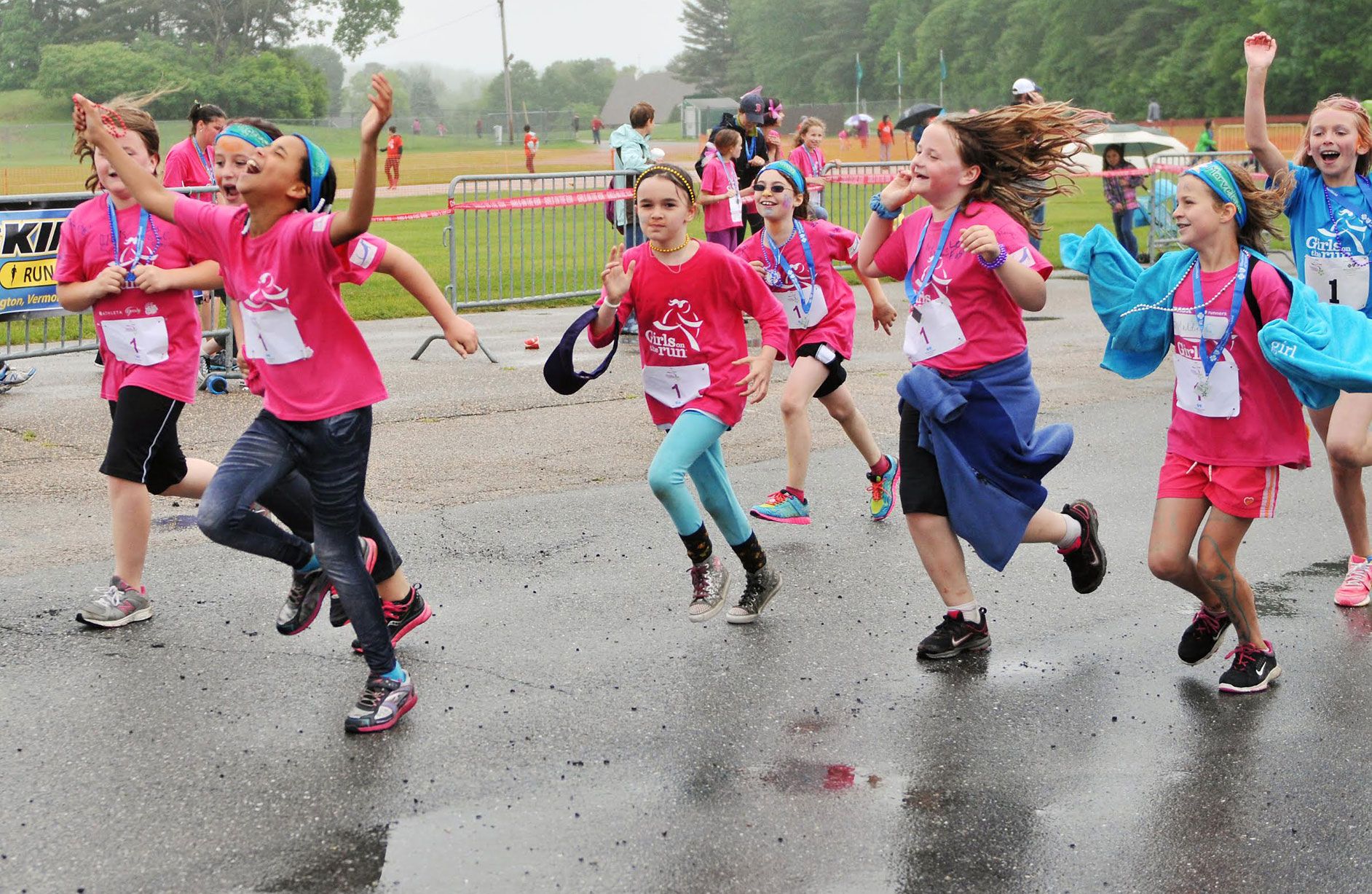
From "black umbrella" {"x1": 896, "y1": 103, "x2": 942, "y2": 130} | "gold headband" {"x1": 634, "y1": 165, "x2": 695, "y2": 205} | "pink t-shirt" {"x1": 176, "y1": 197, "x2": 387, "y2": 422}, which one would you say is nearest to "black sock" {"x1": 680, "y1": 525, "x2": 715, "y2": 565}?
"gold headband" {"x1": 634, "y1": 165, "x2": 695, "y2": 205}

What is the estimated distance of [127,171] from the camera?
4859 mm

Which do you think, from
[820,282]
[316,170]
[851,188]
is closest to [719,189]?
[820,282]

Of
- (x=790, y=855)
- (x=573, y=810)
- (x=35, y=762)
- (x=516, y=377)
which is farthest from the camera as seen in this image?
(x=516, y=377)

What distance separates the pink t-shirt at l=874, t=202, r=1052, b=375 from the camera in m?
5.04

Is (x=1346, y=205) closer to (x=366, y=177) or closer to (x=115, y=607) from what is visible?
(x=366, y=177)

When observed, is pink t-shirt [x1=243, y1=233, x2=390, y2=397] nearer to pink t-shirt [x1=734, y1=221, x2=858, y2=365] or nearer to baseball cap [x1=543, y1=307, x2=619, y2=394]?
baseball cap [x1=543, y1=307, x2=619, y2=394]

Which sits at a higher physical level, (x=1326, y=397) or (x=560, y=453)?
(x=1326, y=397)

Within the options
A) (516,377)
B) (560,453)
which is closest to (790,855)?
(560,453)

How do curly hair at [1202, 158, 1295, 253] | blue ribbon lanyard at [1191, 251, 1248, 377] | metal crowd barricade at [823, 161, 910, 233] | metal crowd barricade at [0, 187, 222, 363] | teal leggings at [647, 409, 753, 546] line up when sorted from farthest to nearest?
metal crowd barricade at [823, 161, 910, 233]
metal crowd barricade at [0, 187, 222, 363]
teal leggings at [647, 409, 753, 546]
curly hair at [1202, 158, 1295, 253]
blue ribbon lanyard at [1191, 251, 1248, 377]

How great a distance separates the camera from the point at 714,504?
5688 millimetres

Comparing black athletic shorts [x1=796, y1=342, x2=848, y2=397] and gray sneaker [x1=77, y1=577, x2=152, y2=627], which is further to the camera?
black athletic shorts [x1=796, y1=342, x2=848, y2=397]

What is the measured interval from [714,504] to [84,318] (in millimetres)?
9000

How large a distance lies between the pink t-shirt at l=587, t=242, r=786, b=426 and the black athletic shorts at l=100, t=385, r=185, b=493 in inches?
64.7

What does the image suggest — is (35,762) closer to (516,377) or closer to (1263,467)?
(1263,467)
